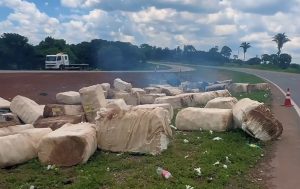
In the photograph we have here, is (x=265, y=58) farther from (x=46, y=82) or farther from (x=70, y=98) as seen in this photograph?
(x=70, y=98)

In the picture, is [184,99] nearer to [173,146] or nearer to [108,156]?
[173,146]

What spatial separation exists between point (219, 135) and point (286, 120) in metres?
4.15

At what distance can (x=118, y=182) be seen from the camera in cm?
657

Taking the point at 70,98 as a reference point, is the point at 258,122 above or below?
above

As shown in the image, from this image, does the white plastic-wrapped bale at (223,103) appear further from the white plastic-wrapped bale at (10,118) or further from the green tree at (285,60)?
the green tree at (285,60)

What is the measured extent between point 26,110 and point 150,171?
561cm

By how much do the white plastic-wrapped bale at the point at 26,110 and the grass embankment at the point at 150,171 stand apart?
3575 millimetres

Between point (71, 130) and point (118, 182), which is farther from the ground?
point (71, 130)

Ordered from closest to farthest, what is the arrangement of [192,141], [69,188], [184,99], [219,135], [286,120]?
[69,188] < [192,141] < [219,135] < [286,120] < [184,99]

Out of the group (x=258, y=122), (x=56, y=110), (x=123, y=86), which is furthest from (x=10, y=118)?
(x=123, y=86)

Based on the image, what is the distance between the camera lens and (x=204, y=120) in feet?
35.0

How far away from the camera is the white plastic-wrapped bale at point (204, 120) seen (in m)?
10.5

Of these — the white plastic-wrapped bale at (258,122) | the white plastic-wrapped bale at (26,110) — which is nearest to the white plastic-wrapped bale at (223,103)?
the white plastic-wrapped bale at (258,122)

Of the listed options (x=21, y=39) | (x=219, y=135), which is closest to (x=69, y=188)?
(x=219, y=135)
